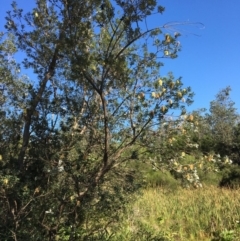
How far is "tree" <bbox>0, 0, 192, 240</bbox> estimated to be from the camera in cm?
355

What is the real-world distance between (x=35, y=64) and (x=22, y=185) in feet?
5.29

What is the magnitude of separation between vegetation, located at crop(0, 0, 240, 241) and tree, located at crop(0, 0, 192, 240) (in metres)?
0.01

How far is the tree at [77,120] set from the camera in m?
3.55

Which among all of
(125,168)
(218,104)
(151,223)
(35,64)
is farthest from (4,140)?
(218,104)

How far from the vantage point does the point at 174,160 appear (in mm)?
3672

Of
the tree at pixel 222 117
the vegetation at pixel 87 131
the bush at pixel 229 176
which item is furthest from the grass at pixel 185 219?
the tree at pixel 222 117

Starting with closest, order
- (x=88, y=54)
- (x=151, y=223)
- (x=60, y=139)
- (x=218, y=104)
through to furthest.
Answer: (x=88, y=54), (x=60, y=139), (x=151, y=223), (x=218, y=104)

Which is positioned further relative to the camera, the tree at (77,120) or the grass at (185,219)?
the grass at (185,219)

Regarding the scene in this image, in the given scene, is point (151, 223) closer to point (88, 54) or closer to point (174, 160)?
point (174, 160)

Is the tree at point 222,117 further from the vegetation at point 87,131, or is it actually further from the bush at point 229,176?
the vegetation at point 87,131

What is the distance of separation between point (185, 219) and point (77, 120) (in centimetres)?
410

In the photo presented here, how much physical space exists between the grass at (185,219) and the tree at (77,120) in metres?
1.00

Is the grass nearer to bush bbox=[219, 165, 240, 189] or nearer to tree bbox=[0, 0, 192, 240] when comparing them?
tree bbox=[0, 0, 192, 240]

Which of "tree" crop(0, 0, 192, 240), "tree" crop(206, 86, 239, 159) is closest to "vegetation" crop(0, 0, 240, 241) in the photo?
"tree" crop(0, 0, 192, 240)
